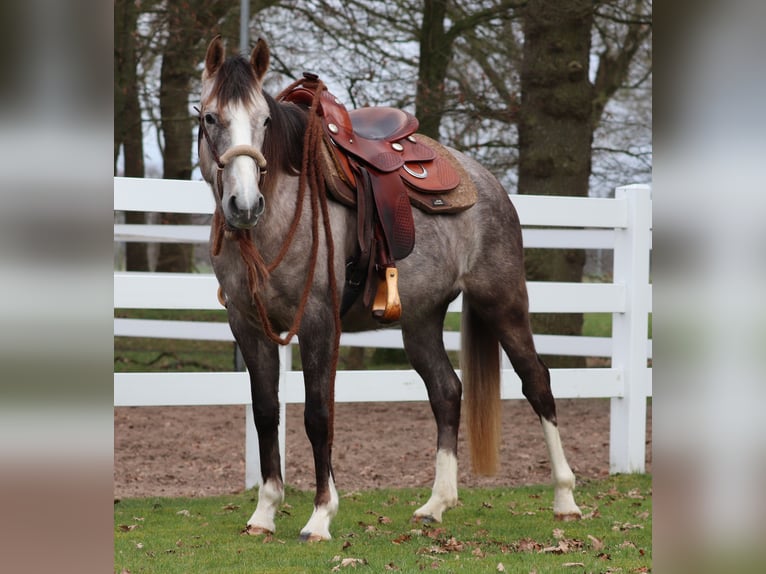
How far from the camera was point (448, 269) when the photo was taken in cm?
479

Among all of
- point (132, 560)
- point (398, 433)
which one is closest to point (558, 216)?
point (398, 433)

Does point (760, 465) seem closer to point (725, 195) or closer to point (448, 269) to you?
point (725, 195)

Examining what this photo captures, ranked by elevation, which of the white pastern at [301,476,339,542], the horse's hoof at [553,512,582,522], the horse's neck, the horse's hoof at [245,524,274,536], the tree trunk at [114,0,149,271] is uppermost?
the tree trunk at [114,0,149,271]

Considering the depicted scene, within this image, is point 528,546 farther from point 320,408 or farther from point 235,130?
point 235,130

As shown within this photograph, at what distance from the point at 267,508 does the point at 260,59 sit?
2038mm

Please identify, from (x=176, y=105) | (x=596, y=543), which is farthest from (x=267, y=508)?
(x=176, y=105)

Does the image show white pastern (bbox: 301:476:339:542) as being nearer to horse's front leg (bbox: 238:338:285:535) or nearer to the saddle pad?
horse's front leg (bbox: 238:338:285:535)

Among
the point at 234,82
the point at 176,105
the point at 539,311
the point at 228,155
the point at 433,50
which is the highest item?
the point at 433,50

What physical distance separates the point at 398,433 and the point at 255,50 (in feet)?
15.4

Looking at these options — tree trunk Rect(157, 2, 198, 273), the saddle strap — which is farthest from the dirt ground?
tree trunk Rect(157, 2, 198, 273)

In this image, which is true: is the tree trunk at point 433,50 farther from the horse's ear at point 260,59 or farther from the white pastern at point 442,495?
the horse's ear at point 260,59

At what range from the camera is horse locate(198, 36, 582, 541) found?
3764mm

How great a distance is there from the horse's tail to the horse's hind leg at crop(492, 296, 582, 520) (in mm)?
132

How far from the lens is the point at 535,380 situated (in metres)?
4.95
